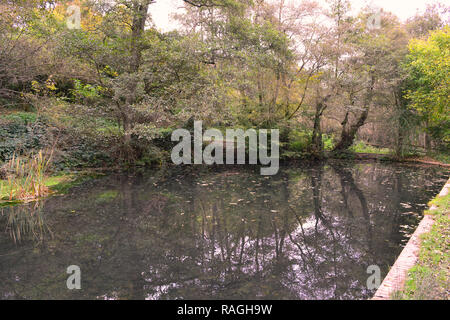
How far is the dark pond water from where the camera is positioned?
3332 millimetres

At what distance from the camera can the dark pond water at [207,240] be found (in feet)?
10.9

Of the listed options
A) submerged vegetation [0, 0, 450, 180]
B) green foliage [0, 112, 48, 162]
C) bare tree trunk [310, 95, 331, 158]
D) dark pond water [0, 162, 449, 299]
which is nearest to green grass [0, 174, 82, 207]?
dark pond water [0, 162, 449, 299]

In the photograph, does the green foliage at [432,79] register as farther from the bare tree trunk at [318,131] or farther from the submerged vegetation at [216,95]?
the bare tree trunk at [318,131]

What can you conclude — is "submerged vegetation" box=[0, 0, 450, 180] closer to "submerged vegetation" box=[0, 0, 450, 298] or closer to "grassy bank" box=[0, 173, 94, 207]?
"submerged vegetation" box=[0, 0, 450, 298]

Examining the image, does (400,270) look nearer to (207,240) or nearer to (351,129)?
(207,240)

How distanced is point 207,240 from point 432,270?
9.82 feet

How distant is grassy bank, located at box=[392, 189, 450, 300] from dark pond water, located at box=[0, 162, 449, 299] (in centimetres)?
46

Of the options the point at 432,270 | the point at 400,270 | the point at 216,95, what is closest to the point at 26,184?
the point at 216,95

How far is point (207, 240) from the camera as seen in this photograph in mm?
4812

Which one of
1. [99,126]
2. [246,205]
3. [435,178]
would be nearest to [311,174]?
[435,178]

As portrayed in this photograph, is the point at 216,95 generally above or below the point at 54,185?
above

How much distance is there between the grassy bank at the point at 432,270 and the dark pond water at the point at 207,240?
46cm

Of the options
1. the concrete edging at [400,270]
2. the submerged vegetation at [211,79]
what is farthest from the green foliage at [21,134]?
the concrete edging at [400,270]

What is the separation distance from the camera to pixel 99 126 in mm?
11359
